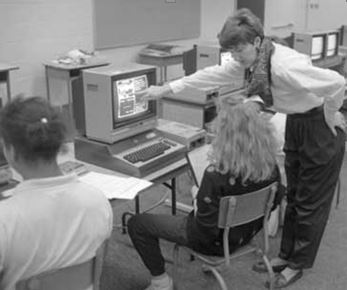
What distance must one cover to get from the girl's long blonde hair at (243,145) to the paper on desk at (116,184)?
354mm

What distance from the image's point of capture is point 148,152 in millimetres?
2539

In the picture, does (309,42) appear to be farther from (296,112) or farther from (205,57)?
(296,112)

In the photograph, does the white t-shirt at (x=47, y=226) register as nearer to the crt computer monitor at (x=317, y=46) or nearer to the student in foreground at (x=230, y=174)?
the student in foreground at (x=230, y=174)

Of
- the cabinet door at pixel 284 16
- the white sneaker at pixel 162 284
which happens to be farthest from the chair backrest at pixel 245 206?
the cabinet door at pixel 284 16

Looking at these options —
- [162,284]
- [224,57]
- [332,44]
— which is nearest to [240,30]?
[162,284]

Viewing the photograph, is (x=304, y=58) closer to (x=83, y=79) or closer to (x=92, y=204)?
(x=83, y=79)

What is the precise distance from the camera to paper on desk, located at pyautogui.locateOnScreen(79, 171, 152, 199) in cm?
214

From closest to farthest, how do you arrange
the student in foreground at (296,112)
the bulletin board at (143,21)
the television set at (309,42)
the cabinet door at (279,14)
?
the student in foreground at (296,112) → the television set at (309,42) → the bulletin board at (143,21) → the cabinet door at (279,14)

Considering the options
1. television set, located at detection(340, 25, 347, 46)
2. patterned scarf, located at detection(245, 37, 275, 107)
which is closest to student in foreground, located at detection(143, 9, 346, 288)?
patterned scarf, located at detection(245, 37, 275, 107)

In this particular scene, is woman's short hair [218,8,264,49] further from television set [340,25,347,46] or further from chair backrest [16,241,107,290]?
television set [340,25,347,46]

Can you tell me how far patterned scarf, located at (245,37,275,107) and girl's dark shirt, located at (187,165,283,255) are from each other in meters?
0.40

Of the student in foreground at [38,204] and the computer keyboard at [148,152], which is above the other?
the student in foreground at [38,204]

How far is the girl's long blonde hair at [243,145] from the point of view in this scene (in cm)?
206

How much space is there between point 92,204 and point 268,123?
1.04 metres
